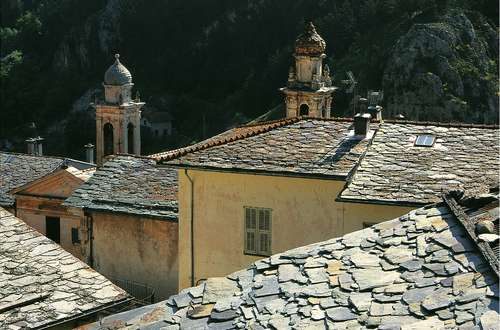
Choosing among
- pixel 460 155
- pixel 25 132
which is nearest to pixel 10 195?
pixel 460 155

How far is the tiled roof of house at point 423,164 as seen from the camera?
14.9 meters

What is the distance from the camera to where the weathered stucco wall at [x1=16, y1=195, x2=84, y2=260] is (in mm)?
29188

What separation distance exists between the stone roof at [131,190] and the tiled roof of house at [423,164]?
7.02 m

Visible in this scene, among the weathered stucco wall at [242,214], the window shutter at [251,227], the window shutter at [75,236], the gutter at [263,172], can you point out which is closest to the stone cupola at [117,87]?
the window shutter at [75,236]

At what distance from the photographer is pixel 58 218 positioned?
2952cm

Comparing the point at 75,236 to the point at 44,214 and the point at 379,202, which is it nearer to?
the point at 44,214

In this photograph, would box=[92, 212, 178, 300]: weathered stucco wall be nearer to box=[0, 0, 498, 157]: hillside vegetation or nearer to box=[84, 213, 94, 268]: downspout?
box=[84, 213, 94, 268]: downspout

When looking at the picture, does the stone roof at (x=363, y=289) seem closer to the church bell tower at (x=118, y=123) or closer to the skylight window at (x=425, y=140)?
the skylight window at (x=425, y=140)

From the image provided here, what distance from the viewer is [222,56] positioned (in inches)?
4035

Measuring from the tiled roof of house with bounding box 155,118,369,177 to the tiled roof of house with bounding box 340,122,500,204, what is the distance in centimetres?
38

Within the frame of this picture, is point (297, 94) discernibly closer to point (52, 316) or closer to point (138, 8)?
point (52, 316)

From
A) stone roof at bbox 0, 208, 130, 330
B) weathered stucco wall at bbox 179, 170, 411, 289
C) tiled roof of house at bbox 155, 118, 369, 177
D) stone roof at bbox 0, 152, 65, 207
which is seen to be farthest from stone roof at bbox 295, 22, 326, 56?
stone roof at bbox 0, 208, 130, 330

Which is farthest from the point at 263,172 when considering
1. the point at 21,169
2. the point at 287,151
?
the point at 21,169

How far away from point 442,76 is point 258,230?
45.9m
